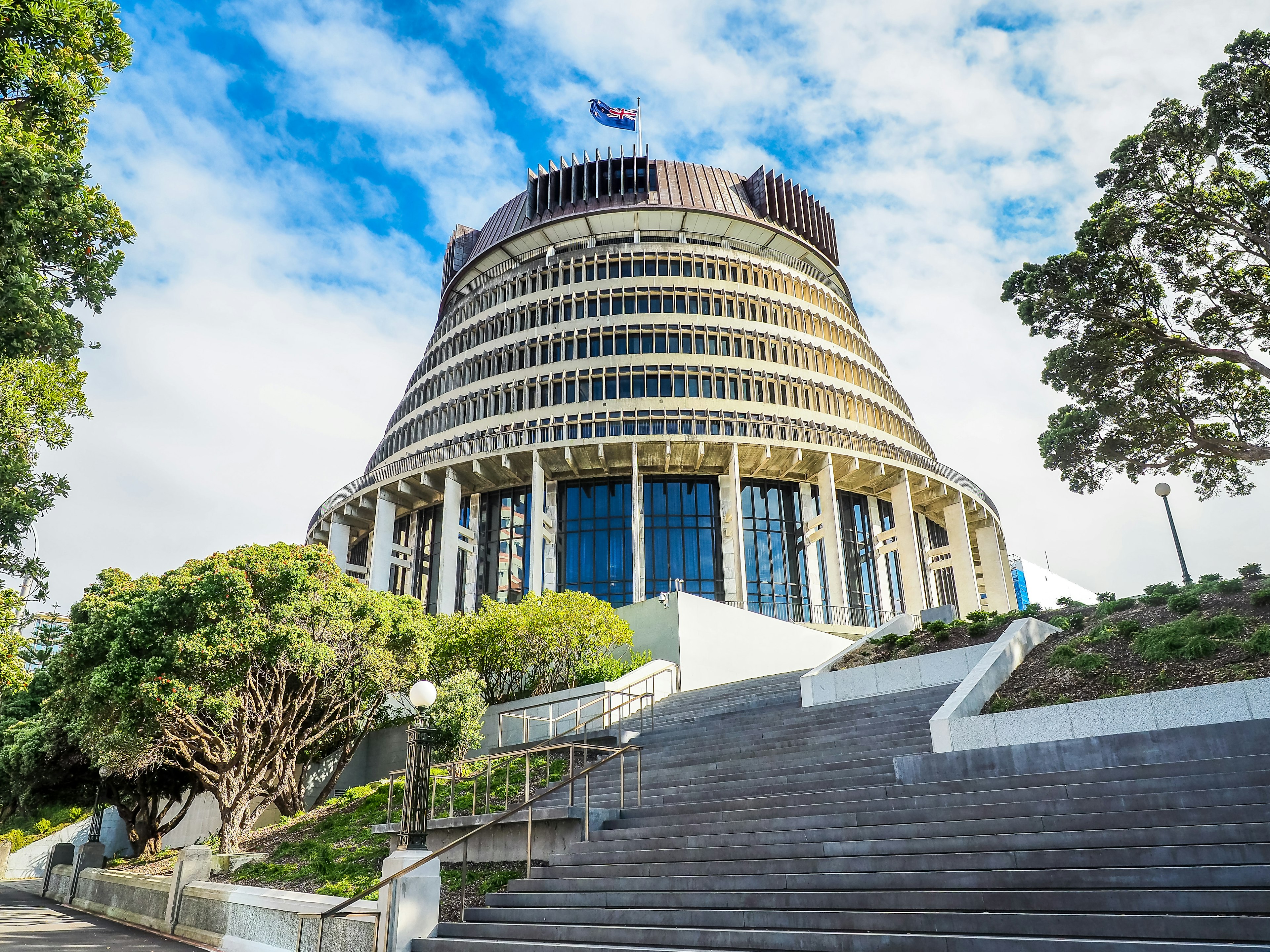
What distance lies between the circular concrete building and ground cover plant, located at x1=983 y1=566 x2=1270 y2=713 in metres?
22.9

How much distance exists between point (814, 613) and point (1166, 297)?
84.4ft

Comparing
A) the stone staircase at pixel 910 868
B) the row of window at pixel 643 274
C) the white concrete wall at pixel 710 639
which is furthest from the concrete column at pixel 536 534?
the stone staircase at pixel 910 868

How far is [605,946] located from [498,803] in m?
7.80

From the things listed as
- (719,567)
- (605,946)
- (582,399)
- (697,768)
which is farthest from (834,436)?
(605,946)

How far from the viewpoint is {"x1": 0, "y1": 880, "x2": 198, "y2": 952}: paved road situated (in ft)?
42.7

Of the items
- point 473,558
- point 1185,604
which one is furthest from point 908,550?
point 1185,604

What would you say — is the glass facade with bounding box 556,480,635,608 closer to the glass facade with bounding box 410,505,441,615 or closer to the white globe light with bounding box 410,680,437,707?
the glass facade with bounding box 410,505,441,615

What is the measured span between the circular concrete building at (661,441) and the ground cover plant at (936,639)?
59.7 feet

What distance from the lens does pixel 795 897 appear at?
352 inches

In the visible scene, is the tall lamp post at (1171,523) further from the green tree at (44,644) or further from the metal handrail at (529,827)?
the green tree at (44,644)

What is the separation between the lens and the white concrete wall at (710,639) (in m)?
26.9

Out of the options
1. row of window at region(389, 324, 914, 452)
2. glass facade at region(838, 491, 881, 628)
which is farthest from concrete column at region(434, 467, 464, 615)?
glass facade at region(838, 491, 881, 628)

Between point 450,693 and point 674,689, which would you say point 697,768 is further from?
point 674,689

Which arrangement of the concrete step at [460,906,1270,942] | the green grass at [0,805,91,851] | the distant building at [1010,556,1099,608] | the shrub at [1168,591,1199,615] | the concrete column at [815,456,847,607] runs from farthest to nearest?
the distant building at [1010,556,1099,608], the green grass at [0,805,91,851], the concrete column at [815,456,847,607], the shrub at [1168,591,1199,615], the concrete step at [460,906,1270,942]
